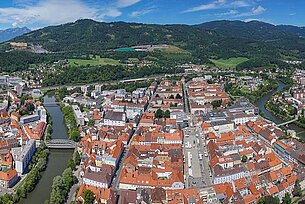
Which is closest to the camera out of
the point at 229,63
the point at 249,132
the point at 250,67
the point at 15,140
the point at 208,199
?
the point at 208,199

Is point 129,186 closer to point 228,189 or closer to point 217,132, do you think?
point 228,189

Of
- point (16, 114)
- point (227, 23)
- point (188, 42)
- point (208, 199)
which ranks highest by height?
point (227, 23)

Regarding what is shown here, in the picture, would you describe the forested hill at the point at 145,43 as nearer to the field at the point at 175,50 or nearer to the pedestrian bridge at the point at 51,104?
the field at the point at 175,50

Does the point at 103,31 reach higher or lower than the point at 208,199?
higher

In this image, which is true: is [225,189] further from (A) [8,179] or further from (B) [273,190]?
(A) [8,179]

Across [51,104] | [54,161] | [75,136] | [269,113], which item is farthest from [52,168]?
[269,113]

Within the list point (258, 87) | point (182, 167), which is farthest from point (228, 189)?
point (258, 87)

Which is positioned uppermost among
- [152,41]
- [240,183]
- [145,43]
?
[152,41]

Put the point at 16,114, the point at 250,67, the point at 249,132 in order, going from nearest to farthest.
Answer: the point at 249,132 → the point at 16,114 → the point at 250,67
